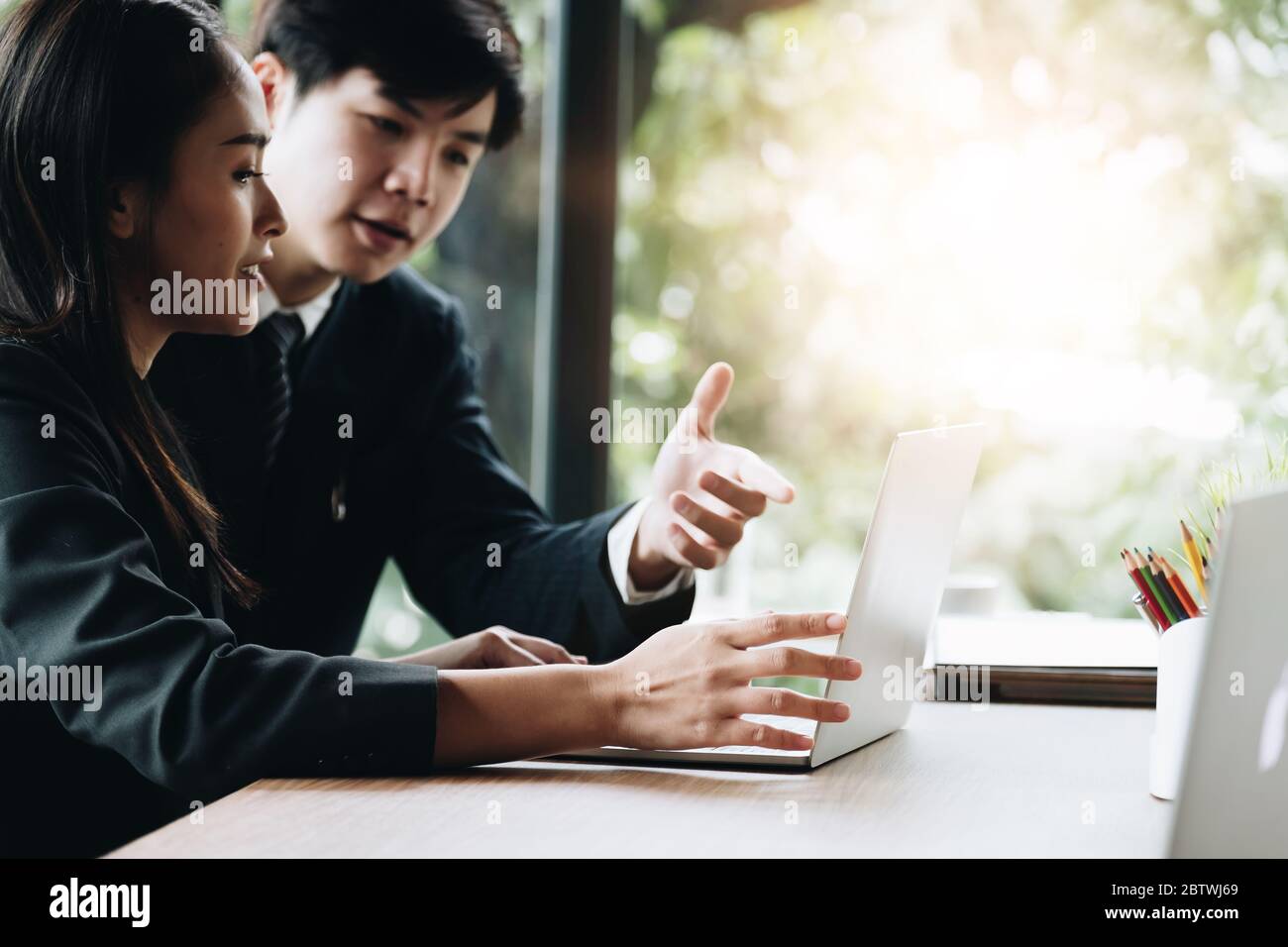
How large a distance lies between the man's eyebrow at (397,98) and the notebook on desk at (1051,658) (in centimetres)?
94

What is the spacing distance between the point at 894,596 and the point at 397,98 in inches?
39.5

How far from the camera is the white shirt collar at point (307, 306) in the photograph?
1580 mm

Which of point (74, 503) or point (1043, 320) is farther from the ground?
point (1043, 320)

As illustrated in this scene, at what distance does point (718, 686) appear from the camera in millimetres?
918

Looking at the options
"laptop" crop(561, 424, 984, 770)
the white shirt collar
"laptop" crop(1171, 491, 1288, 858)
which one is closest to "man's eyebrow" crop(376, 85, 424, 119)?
the white shirt collar

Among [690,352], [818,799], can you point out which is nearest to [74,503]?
[818,799]

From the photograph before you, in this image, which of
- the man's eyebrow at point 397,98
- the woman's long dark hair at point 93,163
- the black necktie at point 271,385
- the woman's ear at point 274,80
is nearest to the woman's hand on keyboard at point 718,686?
the woman's long dark hair at point 93,163

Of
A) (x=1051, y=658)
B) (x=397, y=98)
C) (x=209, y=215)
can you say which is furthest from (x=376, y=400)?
(x=1051, y=658)

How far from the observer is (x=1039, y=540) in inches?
98.2

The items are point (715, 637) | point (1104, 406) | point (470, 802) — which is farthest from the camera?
point (1104, 406)

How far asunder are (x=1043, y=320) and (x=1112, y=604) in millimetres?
585

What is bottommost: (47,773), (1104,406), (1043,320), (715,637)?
(47,773)
